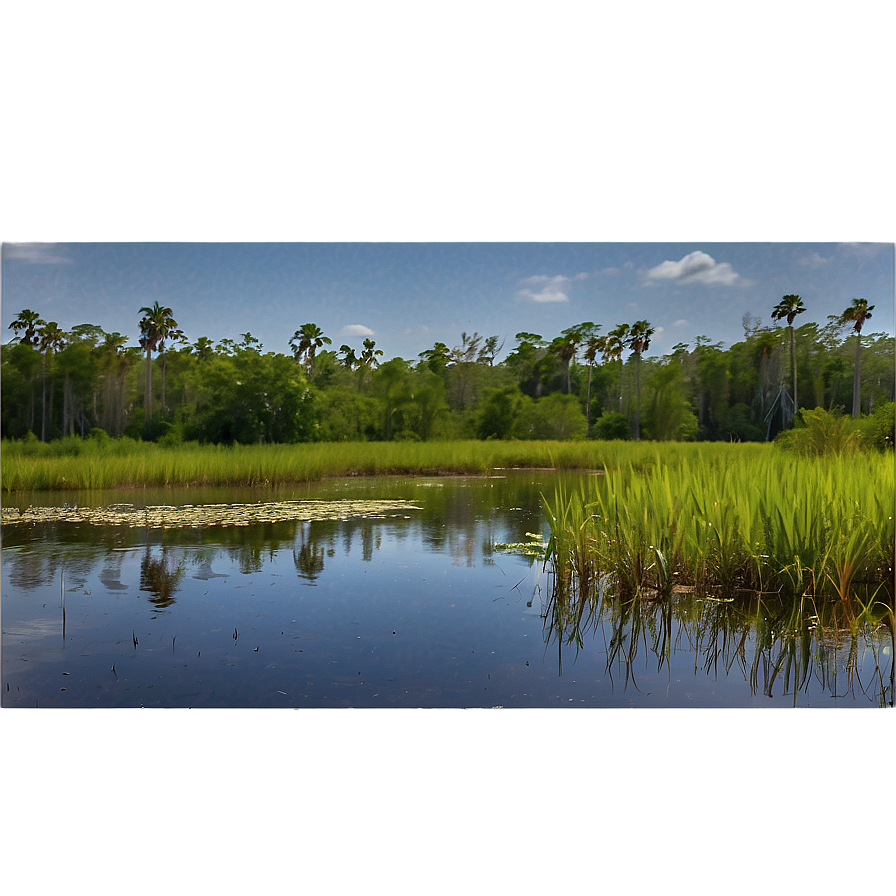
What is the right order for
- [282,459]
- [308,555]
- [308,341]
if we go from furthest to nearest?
[282,459] < [308,341] < [308,555]

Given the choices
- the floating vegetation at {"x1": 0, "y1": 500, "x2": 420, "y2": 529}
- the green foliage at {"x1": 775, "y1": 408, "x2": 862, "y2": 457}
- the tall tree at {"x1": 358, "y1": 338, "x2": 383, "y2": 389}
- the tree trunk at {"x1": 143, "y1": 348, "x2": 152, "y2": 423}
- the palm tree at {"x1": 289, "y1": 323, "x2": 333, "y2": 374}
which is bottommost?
A: the floating vegetation at {"x1": 0, "y1": 500, "x2": 420, "y2": 529}

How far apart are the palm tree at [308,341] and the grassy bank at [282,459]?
532 mm

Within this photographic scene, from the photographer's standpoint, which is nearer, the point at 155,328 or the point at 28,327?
the point at 28,327

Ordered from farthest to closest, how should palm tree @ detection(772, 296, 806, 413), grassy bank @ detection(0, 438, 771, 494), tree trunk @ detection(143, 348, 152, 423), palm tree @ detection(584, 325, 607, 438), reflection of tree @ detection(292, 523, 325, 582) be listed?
tree trunk @ detection(143, 348, 152, 423) < palm tree @ detection(584, 325, 607, 438) < grassy bank @ detection(0, 438, 771, 494) < palm tree @ detection(772, 296, 806, 413) < reflection of tree @ detection(292, 523, 325, 582)

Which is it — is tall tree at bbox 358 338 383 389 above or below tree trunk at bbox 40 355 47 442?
above

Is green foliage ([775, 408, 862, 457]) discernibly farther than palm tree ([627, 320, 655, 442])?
No

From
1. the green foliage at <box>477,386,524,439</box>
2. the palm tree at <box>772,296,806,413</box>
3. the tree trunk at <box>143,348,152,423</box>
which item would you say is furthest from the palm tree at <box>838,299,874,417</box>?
the tree trunk at <box>143,348,152,423</box>

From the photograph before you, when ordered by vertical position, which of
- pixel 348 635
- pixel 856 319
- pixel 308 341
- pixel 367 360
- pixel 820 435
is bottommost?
pixel 348 635

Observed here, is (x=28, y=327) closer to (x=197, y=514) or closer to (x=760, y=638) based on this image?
(x=197, y=514)

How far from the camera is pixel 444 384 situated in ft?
14.2

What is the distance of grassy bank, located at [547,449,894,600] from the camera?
Result: 142 inches

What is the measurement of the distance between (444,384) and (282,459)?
1.05 metres

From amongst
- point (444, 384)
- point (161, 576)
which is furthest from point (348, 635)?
point (444, 384)

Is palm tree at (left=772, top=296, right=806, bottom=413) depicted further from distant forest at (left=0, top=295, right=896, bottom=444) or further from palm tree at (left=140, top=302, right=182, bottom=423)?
palm tree at (left=140, top=302, right=182, bottom=423)
